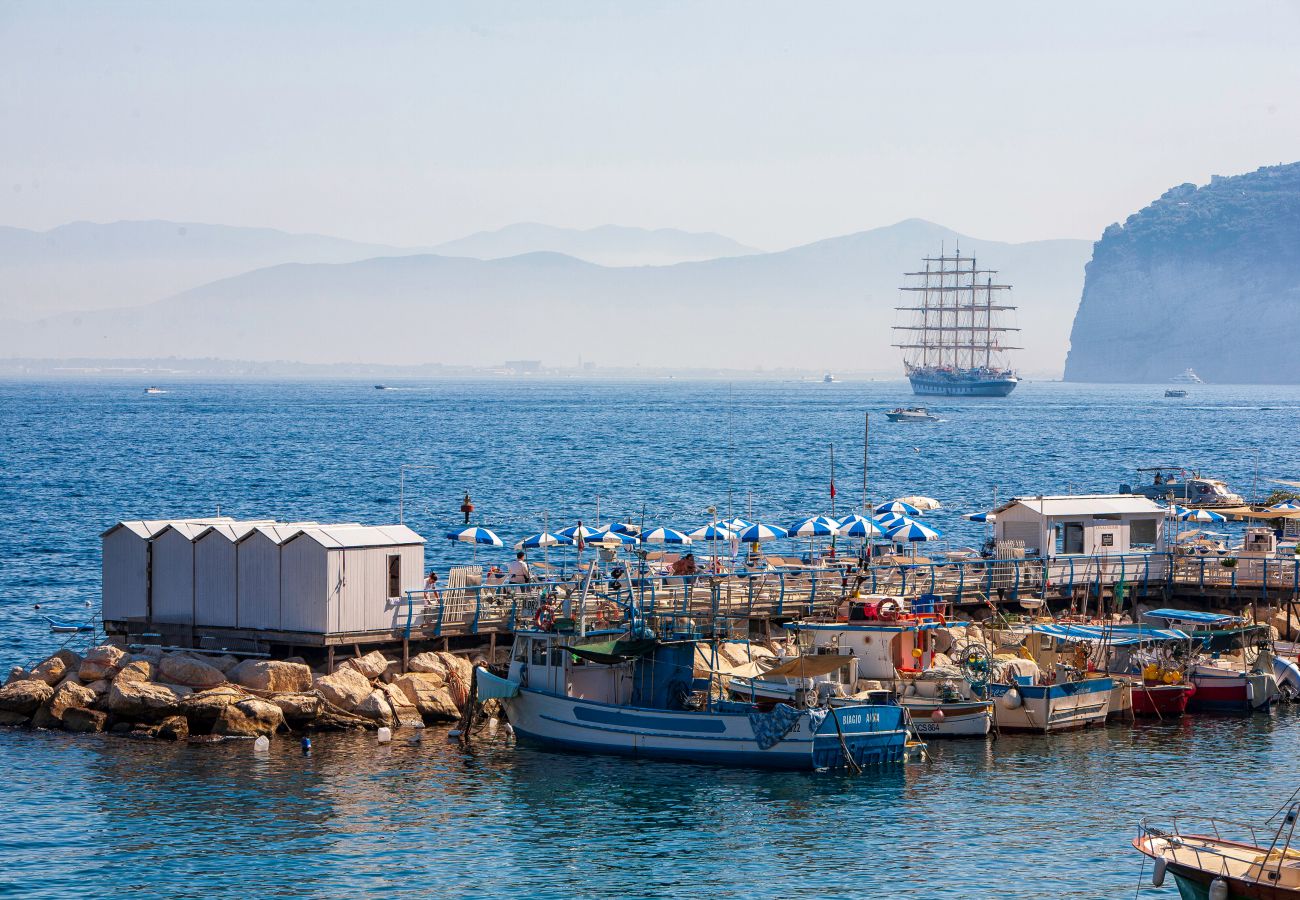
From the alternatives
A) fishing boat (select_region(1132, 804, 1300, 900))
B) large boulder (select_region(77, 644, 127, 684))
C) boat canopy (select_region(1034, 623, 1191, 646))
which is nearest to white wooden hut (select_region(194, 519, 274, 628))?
large boulder (select_region(77, 644, 127, 684))

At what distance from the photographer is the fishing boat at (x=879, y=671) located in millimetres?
38500

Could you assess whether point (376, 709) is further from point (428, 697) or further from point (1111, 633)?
point (1111, 633)

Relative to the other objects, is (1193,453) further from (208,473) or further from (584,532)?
(584,532)

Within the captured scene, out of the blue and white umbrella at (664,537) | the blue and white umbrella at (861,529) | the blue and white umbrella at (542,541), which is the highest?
the blue and white umbrella at (861,529)

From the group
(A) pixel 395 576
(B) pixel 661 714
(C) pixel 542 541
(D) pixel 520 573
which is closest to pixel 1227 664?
(B) pixel 661 714

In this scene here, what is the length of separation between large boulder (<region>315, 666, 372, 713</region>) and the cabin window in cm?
281

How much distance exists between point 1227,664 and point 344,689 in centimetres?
2291

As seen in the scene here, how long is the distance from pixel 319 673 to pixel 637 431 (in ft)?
517

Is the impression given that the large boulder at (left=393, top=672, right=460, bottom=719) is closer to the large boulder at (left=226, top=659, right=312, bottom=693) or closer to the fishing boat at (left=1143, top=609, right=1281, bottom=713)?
the large boulder at (left=226, top=659, right=312, bottom=693)

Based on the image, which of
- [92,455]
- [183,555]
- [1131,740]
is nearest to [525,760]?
[183,555]

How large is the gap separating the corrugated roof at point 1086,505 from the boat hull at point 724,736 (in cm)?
1811

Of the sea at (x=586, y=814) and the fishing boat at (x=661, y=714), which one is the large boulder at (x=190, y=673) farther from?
the fishing boat at (x=661, y=714)

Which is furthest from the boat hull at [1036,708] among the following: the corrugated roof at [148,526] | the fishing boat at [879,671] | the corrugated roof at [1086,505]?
the corrugated roof at [148,526]

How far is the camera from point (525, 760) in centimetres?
3775
